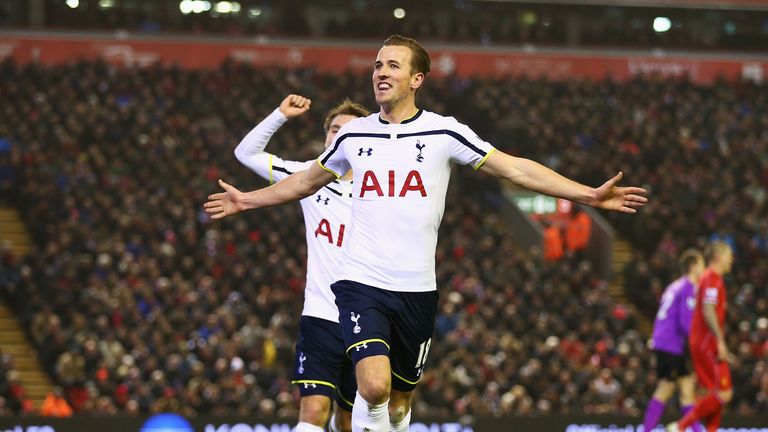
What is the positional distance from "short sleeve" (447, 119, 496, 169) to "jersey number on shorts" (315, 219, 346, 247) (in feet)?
5.53

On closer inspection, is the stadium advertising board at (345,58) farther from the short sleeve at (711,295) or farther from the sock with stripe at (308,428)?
the sock with stripe at (308,428)

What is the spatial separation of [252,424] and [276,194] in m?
7.71

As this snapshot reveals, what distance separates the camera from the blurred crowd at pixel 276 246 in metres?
21.1

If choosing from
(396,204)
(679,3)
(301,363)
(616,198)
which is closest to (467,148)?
(396,204)

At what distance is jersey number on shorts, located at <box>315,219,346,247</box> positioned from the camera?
9.44m

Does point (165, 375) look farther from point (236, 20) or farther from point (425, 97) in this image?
point (236, 20)

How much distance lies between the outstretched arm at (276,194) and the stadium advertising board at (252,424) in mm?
7570

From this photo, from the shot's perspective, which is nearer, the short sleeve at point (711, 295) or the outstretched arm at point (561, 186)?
the outstretched arm at point (561, 186)

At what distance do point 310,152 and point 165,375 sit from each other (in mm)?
10052

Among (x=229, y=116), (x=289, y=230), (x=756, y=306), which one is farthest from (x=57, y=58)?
(x=756, y=306)

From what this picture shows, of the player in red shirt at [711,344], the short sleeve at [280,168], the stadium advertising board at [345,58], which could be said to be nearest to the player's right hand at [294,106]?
the short sleeve at [280,168]

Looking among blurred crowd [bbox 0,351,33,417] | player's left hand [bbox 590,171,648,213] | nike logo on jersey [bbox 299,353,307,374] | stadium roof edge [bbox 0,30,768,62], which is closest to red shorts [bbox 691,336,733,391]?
nike logo on jersey [bbox 299,353,307,374]

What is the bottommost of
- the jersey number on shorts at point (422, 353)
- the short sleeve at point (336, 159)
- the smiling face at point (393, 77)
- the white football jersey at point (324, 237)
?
the jersey number on shorts at point (422, 353)

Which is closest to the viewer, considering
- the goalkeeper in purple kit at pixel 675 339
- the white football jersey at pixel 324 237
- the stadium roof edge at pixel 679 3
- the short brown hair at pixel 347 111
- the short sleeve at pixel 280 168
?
the white football jersey at pixel 324 237
